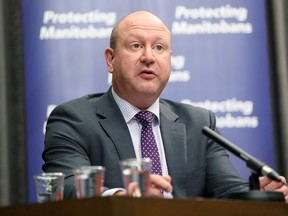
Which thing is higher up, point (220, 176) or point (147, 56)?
point (147, 56)

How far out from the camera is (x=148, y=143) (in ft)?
11.1

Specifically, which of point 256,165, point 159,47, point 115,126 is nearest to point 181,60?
point 159,47

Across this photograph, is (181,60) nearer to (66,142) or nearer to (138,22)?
(138,22)

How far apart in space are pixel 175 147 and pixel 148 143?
0.13 metres

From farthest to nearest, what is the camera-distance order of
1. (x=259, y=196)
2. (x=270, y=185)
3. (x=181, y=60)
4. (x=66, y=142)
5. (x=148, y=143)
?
(x=181, y=60)
(x=148, y=143)
(x=66, y=142)
(x=270, y=185)
(x=259, y=196)

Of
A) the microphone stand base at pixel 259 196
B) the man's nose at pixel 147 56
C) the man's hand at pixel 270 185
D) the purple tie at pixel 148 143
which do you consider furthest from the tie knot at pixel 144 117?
the microphone stand base at pixel 259 196

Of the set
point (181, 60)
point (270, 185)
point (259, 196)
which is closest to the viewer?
point (259, 196)

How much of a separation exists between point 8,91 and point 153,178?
2.28 metres

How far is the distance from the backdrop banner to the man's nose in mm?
1092

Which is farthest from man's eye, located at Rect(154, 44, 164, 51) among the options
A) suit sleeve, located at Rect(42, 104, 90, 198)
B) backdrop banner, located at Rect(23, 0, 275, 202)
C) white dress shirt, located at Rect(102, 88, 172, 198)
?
backdrop banner, located at Rect(23, 0, 275, 202)

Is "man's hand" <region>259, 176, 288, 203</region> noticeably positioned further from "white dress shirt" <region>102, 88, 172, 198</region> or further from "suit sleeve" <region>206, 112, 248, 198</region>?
"white dress shirt" <region>102, 88, 172, 198</region>

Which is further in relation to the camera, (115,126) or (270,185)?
(115,126)

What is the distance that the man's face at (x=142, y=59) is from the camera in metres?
3.47

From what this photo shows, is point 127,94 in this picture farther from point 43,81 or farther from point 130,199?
point 130,199
